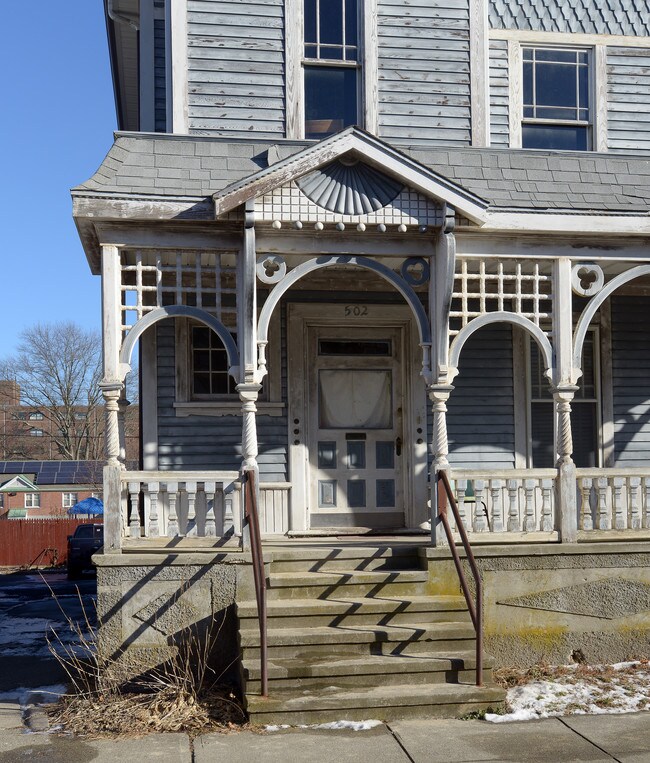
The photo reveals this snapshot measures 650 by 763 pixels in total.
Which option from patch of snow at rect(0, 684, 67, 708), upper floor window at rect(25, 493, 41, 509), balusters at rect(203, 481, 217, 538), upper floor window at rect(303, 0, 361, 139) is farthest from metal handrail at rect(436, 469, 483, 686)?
upper floor window at rect(25, 493, 41, 509)

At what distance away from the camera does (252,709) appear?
6434 mm

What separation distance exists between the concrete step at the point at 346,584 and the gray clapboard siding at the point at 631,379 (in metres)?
4.02

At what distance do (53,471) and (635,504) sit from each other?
4731cm

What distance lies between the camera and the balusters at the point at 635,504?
28.3ft

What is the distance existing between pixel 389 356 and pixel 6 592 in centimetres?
1173

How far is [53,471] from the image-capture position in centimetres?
5178

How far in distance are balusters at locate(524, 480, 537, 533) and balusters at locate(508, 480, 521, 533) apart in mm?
90

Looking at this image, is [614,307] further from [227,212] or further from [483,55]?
[227,212]

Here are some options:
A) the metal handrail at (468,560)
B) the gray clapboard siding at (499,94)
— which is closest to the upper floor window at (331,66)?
the gray clapboard siding at (499,94)

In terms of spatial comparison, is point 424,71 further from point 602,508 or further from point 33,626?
point 33,626

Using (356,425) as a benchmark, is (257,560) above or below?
below

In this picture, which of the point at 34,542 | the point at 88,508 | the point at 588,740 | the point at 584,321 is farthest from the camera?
the point at 88,508

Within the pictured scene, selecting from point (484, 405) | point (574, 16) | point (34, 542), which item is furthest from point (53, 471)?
point (574, 16)

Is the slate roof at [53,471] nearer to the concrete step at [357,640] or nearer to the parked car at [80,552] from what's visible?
the parked car at [80,552]
